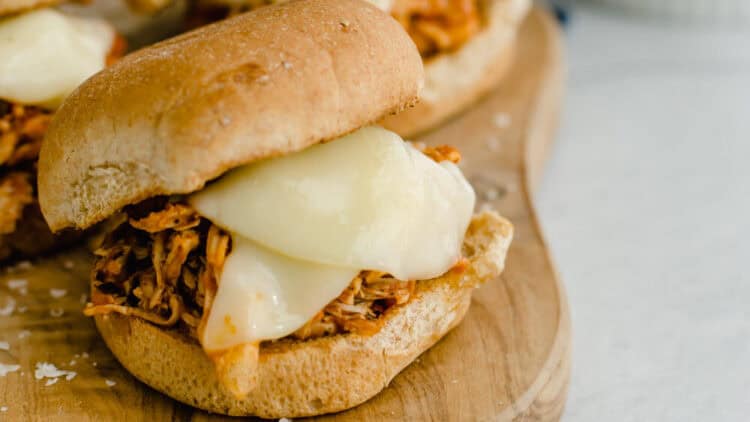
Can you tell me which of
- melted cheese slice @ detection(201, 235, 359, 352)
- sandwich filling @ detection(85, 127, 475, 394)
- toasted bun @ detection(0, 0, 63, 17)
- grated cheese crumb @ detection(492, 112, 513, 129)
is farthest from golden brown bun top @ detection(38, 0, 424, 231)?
grated cheese crumb @ detection(492, 112, 513, 129)

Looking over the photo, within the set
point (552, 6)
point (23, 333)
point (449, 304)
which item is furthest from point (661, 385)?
point (552, 6)

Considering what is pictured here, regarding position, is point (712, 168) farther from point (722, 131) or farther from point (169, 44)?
point (169, 44)

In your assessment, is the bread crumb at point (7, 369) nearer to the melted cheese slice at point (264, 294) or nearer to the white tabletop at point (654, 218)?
the melted cheese slice at point (264, 294)

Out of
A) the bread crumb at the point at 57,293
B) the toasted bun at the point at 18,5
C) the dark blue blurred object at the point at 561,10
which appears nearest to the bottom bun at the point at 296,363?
the bread crumb at the point at 57,293

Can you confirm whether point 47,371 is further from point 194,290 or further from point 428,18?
point 428,18

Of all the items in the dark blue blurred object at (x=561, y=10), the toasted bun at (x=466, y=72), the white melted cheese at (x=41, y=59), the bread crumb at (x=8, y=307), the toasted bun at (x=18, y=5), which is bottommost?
the dark blue blurred object at (x=561, y=10)

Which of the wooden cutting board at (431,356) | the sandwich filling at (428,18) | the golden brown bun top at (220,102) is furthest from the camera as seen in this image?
the sandwich filling at (428,18)
